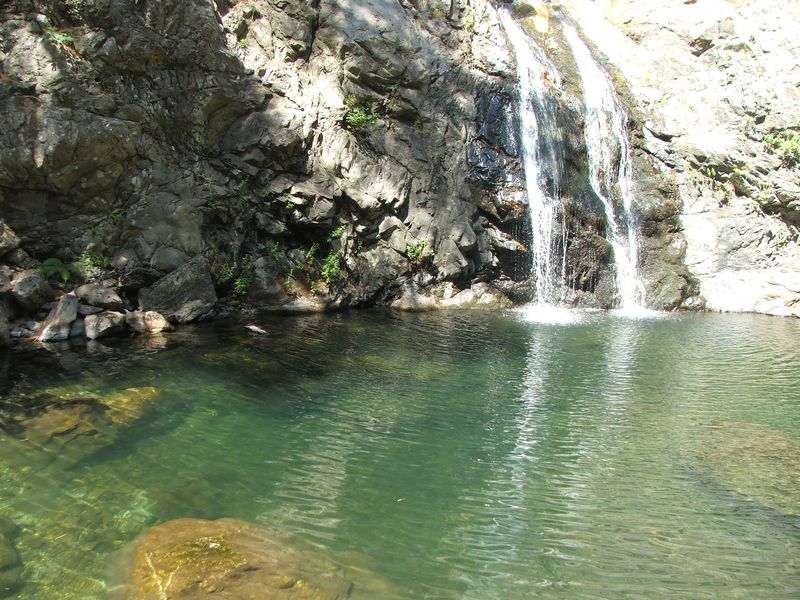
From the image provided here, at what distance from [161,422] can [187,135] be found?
1210 cm

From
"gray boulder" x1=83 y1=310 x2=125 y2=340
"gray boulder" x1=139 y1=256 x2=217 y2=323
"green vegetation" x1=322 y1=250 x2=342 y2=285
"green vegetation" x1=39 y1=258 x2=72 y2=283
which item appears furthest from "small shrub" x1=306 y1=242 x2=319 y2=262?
"green vegetation" x1=39 y1=258 x2=72 y2=283

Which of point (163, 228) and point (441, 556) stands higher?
point (163, 228)

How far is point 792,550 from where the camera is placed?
529cm

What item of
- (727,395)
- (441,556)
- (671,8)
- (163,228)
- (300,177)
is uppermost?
(671,8)

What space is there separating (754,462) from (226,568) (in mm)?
6713

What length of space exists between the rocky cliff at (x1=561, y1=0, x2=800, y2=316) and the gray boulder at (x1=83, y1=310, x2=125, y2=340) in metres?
22.2

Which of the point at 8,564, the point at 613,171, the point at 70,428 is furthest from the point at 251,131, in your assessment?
the point at 8,564

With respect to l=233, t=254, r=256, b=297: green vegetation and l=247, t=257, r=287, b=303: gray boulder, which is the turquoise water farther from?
l=247, t=257, r=287, b=303: gray boulder

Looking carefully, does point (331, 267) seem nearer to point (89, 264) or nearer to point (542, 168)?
point (89, 264)

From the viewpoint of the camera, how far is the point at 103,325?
43.6 feet

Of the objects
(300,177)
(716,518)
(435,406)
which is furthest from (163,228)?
(716,518)

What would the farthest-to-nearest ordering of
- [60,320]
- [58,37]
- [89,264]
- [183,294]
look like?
1. [183,294]
2. [89,264]
3. [58,37]
4. [60,320]

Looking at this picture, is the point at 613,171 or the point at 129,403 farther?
the point at 613,171

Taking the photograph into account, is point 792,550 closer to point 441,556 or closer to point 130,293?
point 441,556
